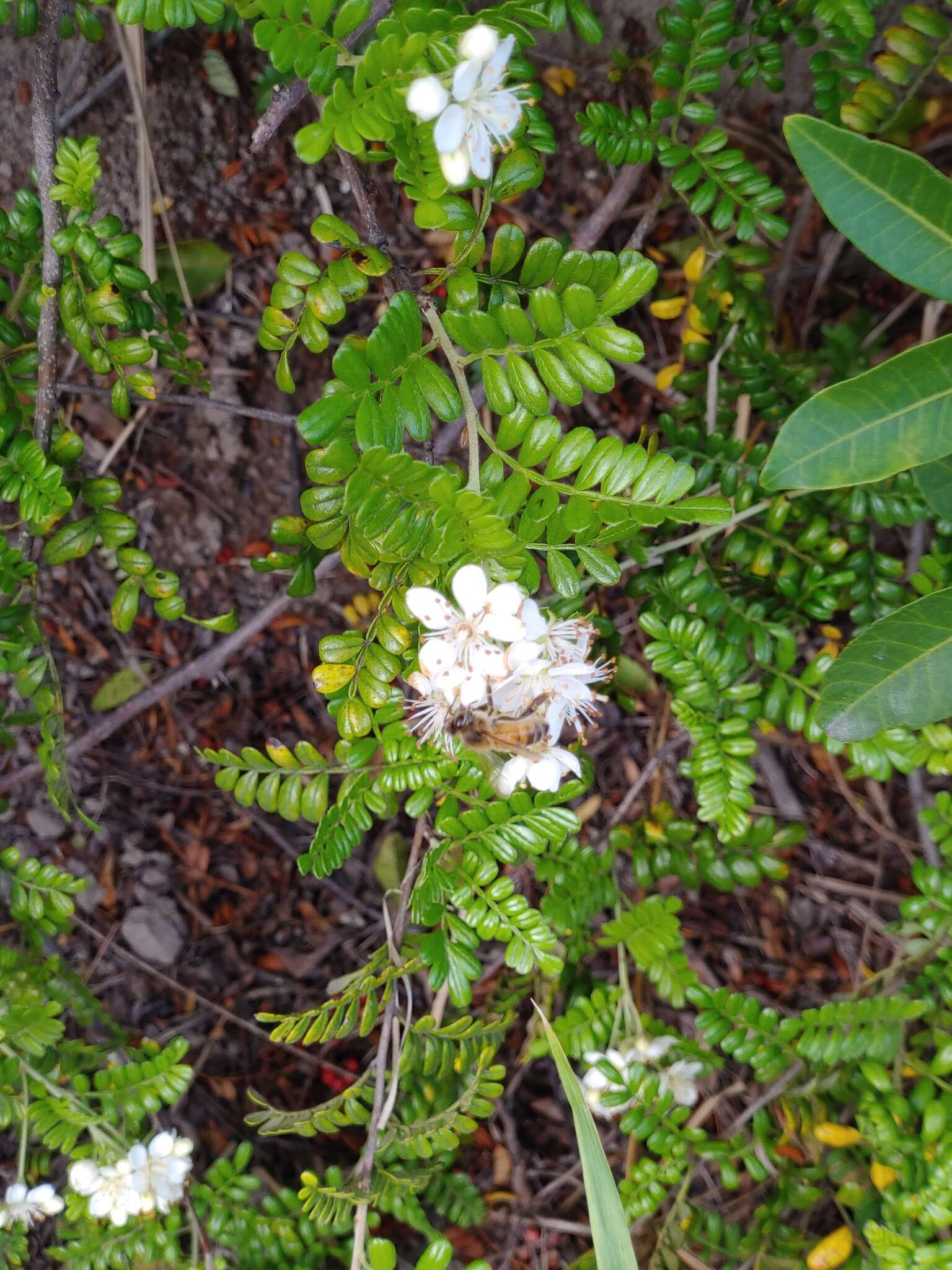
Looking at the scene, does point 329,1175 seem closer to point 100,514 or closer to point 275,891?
point 275,891

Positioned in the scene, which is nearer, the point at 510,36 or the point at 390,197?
the point at 510,36

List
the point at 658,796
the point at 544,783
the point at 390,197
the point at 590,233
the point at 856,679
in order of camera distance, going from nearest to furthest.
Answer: the point at 544,783 < the point at 856,679 < the point at 590,233 < the point at 390,197 < the point at 658,796

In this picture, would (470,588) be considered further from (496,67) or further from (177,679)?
(177,679)

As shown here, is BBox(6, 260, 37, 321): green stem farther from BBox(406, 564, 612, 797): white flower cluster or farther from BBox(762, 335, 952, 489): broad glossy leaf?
BBox(762, 335, 952, 489): broad glossy leaf

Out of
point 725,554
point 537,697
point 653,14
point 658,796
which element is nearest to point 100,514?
point 537,697

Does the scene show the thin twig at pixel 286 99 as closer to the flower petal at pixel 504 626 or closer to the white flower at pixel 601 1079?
the flower petal at pixel 504 626

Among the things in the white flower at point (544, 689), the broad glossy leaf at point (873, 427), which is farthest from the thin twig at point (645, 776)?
the broad glossy leaf at point (873, 427)

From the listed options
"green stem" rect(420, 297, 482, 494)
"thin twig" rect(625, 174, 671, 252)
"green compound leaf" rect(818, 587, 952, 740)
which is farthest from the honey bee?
"thin twig" rect(625, 174, 671, 252)

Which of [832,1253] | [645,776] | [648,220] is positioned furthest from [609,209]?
[832,1253]
